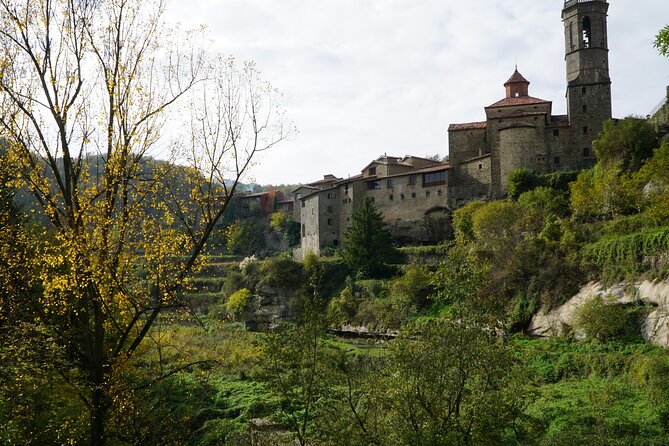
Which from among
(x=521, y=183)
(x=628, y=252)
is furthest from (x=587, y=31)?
(x=628, y=252)

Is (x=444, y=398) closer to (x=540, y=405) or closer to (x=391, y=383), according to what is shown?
(x=391, y=383)

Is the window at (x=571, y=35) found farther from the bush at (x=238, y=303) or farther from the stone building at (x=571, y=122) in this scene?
the bush at (x=238, y=303)

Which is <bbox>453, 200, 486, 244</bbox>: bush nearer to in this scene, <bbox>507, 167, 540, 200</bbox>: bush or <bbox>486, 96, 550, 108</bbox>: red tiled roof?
<bbox>507, 167, 540, 200</bbox>: bush

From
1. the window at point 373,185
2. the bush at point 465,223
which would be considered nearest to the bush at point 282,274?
the window at point 373,185

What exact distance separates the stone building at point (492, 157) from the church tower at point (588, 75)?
0.24 feet

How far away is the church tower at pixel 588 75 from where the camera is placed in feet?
153

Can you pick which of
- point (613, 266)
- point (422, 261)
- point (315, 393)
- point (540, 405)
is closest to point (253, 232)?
point (422, 261)

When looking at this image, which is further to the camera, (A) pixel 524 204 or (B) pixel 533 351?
(A) pixel 524 204

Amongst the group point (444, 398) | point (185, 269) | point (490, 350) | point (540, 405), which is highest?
point (185, 269)

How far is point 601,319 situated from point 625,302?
1807 millimetres

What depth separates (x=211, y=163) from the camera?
10758mm

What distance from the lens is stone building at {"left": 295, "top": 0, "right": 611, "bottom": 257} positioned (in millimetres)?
46562

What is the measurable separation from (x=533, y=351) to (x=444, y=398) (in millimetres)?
15040

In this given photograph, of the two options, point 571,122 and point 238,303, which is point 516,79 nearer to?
point 571,122
